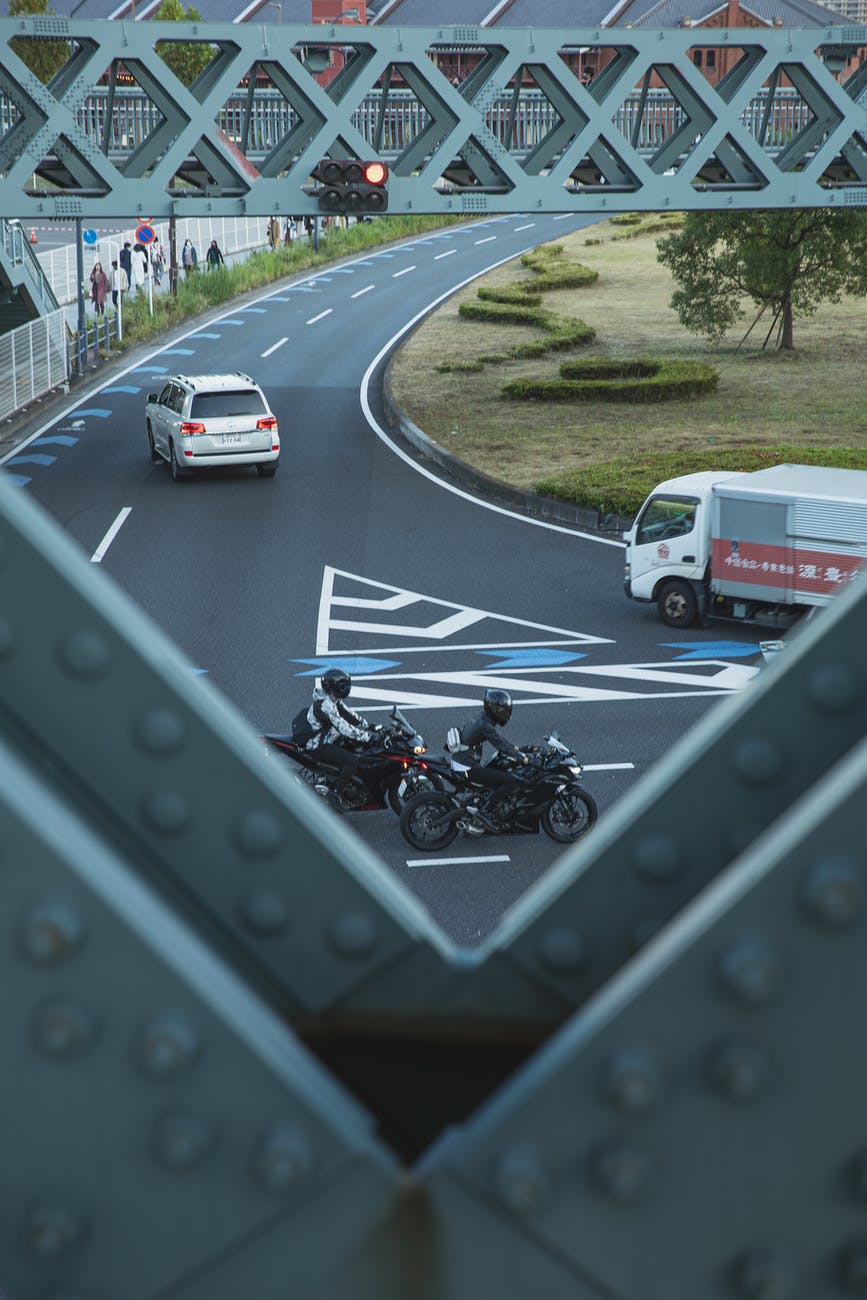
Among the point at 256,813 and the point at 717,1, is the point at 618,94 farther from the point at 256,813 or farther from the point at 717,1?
the point at 717,1

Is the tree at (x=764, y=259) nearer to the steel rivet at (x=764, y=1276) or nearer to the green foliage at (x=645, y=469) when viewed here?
the green foliage at (x=645, y=469)

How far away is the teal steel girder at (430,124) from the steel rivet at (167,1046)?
22375 millimetres

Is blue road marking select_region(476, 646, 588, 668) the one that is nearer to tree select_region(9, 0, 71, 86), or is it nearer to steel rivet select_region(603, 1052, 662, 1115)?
steel rivet select_region(603, 1052, 662, 1115)

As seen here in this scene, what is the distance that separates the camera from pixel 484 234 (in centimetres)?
7438

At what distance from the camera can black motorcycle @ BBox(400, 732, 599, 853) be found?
12.4 meters

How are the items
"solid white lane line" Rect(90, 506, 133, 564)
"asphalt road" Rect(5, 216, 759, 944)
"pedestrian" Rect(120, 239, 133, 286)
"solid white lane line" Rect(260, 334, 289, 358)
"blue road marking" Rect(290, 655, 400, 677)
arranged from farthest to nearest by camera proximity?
1. "pedestrian" Rect(120, 239, 133, 286)
2. "solid white lane line" Rect(260, 334, 289, 358)
3. "solid white lane line" Rect(90, 506, 133, 564)
4. "blue road marking" Rect(290, 655, 400, 677)
5. "asphalt road" Rect(5, 216, 759, 944)

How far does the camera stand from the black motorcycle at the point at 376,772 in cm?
1285

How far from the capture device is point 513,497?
88.8 feet

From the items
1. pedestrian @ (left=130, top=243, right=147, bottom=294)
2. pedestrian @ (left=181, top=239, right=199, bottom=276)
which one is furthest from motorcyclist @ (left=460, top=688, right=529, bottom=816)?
pedestrian @ (left=181, top=239, right=199, bottom=276)

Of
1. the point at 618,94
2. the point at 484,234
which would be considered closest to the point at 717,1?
the point at 484,234

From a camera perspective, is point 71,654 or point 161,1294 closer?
point 161,1294

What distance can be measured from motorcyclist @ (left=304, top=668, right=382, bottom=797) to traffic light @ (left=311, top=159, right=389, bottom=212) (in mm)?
13133

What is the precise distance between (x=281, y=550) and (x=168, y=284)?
32942 millimetres

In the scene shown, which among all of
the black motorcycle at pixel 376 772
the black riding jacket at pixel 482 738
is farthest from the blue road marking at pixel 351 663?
the black riding jacket at pixel 482 738
